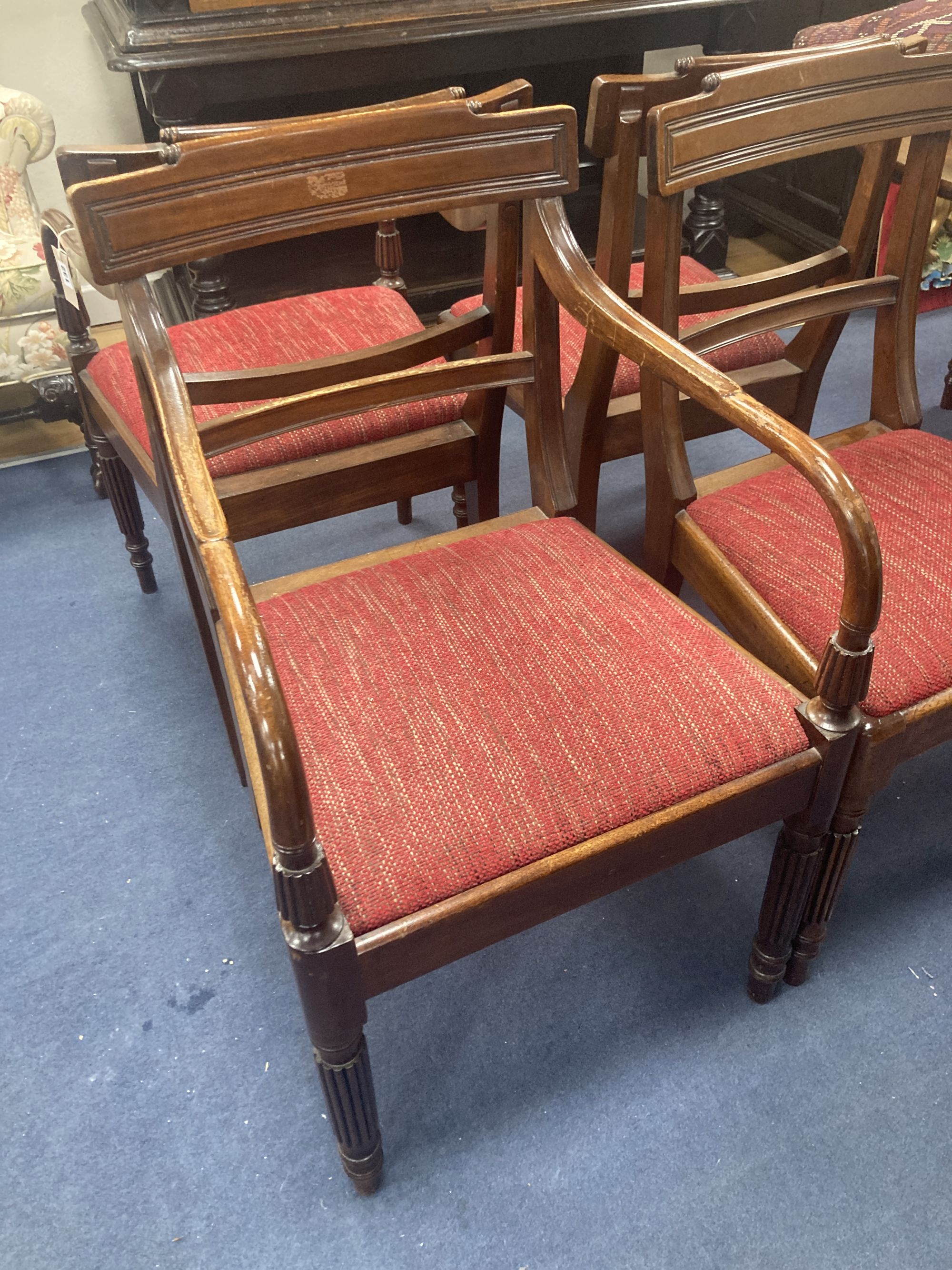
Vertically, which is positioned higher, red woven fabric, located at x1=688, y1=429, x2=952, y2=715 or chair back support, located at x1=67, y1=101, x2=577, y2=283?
chair back support, located at x1=67, y1=101, x2=577, y2=283

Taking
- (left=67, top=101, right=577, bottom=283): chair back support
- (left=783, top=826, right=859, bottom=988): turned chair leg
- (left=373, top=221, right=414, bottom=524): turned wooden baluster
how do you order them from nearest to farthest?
(left=67, top=101, right=577, bottom=283): chair back support → (left=783, top=826, right=859, bottom=988): turned chair leg → (left=373, top=221, right=414, bottom=524): turned wooden baluster

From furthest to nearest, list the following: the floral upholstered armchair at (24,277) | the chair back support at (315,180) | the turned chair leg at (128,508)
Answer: the floral upholstered armchair at (24,277) → the turned chair leg at (128,508) → the chair back support at (315,180)

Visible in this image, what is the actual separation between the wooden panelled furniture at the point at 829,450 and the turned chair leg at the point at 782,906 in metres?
0.03

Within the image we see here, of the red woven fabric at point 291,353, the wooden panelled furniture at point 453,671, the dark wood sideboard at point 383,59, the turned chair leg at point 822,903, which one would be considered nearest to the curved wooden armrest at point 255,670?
the wooden panelled furniture at point 453,671

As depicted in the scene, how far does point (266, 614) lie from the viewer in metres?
1.01

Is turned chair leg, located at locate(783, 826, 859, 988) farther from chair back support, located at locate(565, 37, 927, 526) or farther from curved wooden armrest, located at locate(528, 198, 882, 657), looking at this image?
chair back support, located at locate(565, 37, 927, 526)

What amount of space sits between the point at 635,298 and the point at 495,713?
86 cm

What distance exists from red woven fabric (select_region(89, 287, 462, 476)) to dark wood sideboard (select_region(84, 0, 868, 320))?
2.43ft

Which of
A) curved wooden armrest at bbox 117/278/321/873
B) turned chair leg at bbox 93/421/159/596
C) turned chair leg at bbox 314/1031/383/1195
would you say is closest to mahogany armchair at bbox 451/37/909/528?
curved wooden armrest at bbox 117/278/321/873

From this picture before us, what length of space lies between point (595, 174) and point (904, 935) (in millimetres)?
2425

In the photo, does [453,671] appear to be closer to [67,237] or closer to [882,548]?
[882,548]

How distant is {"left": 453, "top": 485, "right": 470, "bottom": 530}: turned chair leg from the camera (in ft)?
5.60

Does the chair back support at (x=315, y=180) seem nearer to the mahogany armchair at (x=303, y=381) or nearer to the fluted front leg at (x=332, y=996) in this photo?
the mahogany armchair at (x=303, y=381)

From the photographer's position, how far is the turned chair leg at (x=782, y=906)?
991mm
